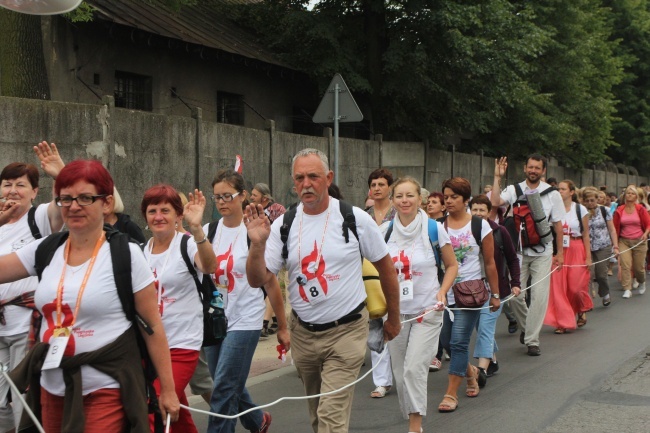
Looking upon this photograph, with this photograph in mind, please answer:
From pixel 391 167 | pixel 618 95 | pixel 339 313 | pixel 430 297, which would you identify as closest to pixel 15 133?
pixel 430 297

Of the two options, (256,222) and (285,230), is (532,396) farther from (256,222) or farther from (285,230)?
(256,222)

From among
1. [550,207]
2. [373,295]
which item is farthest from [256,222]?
[550,207]

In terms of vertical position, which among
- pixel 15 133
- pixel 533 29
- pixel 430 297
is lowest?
pixel 430 297

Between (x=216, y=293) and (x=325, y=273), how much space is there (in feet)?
2.41

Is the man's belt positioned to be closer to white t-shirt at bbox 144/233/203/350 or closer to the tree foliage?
white t-shirt at bbox 144/233/203/350

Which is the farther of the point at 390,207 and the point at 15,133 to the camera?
the point at 15,133

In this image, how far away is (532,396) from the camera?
8.06m

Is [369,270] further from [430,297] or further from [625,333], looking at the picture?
[625,333]

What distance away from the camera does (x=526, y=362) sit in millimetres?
9812

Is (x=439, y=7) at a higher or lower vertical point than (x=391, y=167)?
higher

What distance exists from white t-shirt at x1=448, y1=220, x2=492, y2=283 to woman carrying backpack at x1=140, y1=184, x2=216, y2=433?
10.00ft

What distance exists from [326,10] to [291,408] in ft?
52.6

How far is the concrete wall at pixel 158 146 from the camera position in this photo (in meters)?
10.8

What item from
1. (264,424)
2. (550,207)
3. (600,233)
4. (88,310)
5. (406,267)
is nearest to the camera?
(88,310)
